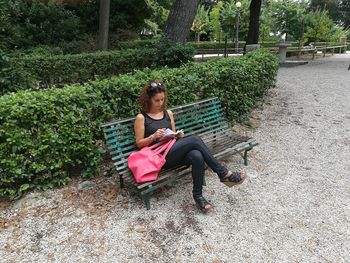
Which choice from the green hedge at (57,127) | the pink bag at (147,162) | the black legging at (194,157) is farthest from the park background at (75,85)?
the black legging at (194,157)

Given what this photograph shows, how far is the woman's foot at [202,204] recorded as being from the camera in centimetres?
327

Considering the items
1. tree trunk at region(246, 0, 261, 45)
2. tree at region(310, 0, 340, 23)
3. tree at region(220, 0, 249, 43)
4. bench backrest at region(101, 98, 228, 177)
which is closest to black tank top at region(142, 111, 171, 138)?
bench backrest at region(101, 98, 228, 177)

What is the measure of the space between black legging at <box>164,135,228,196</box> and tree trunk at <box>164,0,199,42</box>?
5.89m

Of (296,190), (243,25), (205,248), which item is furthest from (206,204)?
(243,25)

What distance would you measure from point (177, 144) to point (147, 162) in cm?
38

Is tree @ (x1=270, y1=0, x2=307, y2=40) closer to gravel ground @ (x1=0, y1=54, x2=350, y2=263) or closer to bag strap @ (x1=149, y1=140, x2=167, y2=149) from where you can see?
gravel ground @ (x1=0, y1=54, x2=350, y2=263)

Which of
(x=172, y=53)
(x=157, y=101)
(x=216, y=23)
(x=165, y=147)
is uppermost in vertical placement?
(x=216, y=23)

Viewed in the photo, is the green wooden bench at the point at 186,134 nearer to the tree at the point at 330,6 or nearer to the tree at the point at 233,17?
the tree at the point at 233,17

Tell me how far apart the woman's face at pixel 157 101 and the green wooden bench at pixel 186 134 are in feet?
1.03

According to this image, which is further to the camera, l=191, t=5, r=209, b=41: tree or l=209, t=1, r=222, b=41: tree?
l=191, t=5, r=209, b=41: tree

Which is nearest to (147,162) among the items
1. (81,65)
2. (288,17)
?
(81,65)

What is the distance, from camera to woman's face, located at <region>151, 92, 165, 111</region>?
3389mm

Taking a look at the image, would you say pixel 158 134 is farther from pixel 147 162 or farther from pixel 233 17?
pixel 233 17

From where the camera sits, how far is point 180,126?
4.21 meters
